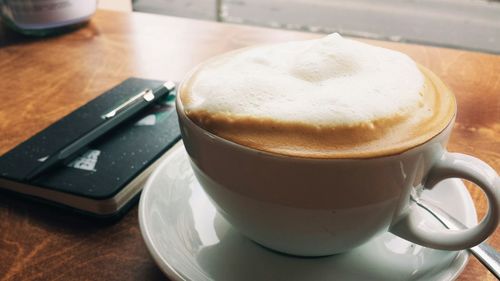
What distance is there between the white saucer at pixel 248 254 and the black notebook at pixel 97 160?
0.03 metres

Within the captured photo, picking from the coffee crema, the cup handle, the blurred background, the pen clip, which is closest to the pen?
the pen clip

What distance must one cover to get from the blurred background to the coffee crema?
2116 millimetres

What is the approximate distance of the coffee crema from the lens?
300mm

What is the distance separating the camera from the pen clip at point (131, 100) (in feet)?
1.76

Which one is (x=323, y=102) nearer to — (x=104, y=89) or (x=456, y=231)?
(x=456, y=231)

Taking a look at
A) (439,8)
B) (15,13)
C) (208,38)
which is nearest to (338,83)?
(208,38)

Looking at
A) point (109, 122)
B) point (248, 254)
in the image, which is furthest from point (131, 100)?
point (248, 254)

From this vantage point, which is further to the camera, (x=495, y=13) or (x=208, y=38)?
(x=495, y=13)

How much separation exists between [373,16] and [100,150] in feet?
8.82

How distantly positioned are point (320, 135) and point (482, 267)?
209 millimetres

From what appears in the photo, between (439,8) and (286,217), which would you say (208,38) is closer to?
(286,217)

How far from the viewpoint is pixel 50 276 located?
38 cm

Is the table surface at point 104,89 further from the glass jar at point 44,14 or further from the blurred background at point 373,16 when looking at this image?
the blurred background at point 373,16

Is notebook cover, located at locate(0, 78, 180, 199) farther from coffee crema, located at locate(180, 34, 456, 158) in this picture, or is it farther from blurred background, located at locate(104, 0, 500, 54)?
blurred background, located at locate(104, 0, 500, 54)
